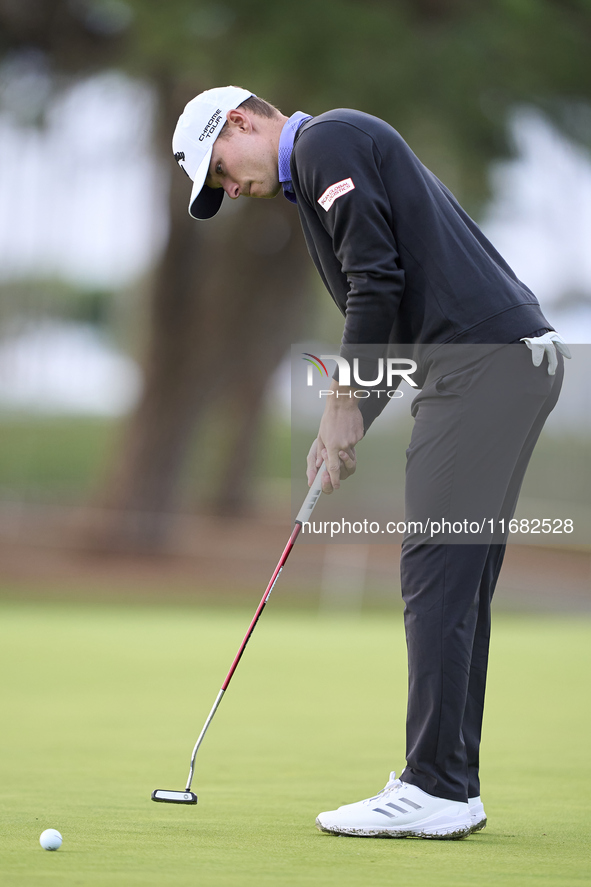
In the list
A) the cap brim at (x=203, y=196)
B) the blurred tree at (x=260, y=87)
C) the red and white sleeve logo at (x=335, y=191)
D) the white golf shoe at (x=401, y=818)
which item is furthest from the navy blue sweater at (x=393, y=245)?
the blurred tree at (x=260, y=87)

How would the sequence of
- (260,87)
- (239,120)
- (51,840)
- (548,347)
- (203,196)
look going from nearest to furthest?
1. (51,840)
2. (548,347)
3. (239,120)
4. (203,196)
5. (260,87)

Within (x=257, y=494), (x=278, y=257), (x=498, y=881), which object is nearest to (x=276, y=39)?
(x=278, y=257)

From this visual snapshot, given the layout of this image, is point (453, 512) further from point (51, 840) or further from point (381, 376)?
point (51, 840)

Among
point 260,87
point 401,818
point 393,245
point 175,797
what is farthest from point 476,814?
point 260,87

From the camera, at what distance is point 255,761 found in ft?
12.0

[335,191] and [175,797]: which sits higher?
[335,191]

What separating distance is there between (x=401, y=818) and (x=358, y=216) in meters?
1.31

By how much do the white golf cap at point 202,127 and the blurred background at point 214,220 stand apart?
6.85 m

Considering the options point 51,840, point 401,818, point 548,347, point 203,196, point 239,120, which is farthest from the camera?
point 203,196

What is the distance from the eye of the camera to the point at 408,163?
103 inches

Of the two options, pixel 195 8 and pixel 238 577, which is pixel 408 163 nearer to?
pixel 195 8

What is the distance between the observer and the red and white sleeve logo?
252 cm

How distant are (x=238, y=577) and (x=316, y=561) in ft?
3.49

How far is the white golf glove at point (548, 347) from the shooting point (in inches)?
101
